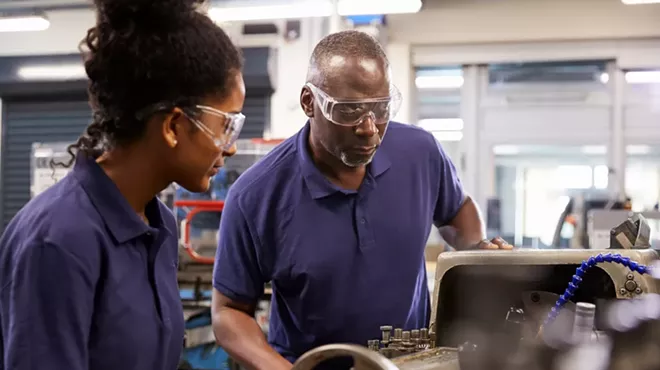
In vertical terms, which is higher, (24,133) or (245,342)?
(24,133)

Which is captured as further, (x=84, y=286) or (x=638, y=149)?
(x=638, y=149)

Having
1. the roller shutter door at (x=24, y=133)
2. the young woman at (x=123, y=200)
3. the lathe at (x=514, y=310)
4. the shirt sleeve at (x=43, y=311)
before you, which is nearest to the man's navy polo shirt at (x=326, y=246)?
the lathe at (x=514, y=310)

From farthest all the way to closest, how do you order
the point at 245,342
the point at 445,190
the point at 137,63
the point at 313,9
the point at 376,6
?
1. the point at 313,9
2. the point at 376,6
3. the point at 445,190
4. the point at 245,342
5. the point at 137,63

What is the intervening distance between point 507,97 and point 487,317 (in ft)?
13.6

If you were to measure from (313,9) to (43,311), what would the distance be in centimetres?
369

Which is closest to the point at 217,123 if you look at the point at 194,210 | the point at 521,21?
the point at 194,210

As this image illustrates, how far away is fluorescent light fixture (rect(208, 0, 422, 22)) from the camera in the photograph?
423 cm

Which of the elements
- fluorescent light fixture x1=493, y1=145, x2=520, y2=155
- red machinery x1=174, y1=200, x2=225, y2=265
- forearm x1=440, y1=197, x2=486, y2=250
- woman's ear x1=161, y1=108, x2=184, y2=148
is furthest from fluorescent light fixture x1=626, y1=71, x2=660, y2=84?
woman's ear x1=161, y1=108, x2=184, y2=148

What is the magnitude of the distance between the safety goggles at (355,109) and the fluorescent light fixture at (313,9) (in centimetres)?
288

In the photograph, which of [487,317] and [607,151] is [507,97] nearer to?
[607,151]

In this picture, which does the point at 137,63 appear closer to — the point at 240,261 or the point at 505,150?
the point at 240,261

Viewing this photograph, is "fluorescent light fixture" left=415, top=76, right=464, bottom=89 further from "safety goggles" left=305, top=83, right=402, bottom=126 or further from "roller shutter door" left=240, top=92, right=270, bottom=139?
"safety goggles" left=305, top=83, right=402, bottom=126

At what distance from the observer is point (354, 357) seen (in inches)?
29.3

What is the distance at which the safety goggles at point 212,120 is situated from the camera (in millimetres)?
1009
